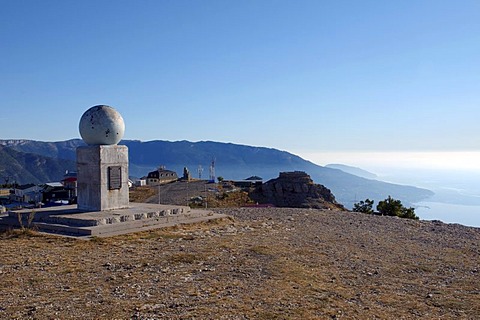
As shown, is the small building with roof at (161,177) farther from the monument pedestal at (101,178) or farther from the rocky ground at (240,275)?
the rocky ground at (240,275)

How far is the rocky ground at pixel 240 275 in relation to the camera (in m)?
6.29

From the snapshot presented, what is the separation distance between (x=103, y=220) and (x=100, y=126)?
161 inches

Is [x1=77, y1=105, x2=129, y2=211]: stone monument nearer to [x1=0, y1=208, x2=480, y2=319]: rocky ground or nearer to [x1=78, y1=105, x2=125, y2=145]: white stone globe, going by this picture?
[x1=78, y1=105, x2=125, y2=145]: white stone globe

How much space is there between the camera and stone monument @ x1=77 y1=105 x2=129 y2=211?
15.4 metres

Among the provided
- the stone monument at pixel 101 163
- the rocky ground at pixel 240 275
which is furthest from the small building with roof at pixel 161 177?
the rocky ground at pixel 240 275

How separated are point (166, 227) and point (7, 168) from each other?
389 ft

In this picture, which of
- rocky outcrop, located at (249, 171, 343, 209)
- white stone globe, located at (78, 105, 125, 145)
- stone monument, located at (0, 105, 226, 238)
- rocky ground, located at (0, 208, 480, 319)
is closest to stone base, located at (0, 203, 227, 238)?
stone monument, located at (0, 105, 226, 238)

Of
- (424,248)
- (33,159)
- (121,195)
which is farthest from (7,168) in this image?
(424,248)

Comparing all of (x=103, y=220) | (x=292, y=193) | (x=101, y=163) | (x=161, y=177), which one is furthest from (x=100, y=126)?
(x=161, y=177)

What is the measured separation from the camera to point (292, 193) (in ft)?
107

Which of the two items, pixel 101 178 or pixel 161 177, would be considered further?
pixel 161 177

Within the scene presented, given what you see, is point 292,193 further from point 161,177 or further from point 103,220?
point 161,177

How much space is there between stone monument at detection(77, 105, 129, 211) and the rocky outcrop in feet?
54.6

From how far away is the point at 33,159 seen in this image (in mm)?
137500
